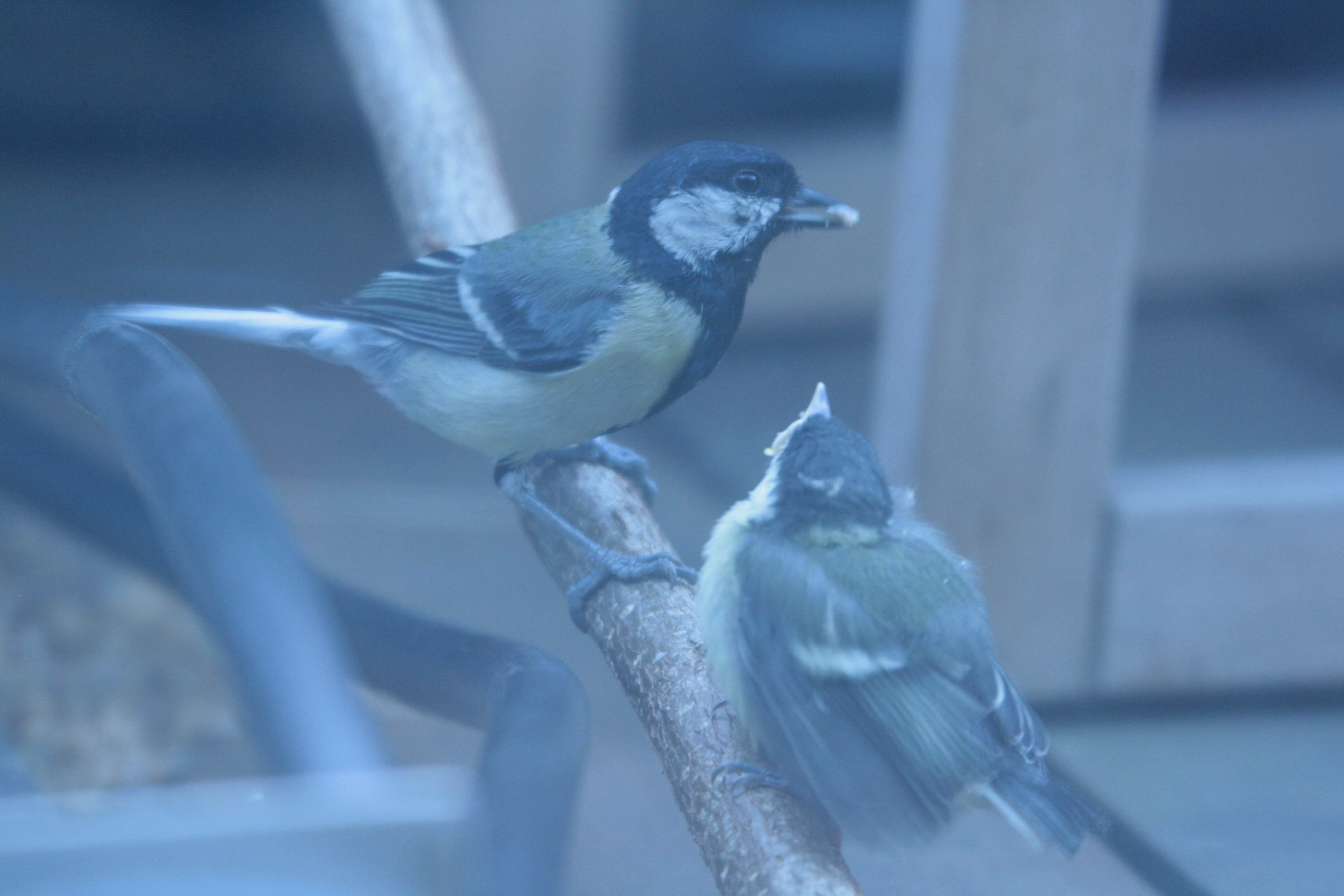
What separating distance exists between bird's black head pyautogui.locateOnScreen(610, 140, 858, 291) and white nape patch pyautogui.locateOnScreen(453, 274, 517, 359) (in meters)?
0.21

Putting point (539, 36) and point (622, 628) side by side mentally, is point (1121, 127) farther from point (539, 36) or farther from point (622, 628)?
point (539, 36)

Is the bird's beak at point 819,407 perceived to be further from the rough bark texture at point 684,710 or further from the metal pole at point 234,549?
the metal pole at point 234,549

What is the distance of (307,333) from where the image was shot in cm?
180

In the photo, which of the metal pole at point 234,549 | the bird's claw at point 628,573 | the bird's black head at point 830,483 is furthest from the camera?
the bird's claw at point 628,573

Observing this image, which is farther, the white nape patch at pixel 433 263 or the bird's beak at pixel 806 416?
the white nape patch at pixel 433 263

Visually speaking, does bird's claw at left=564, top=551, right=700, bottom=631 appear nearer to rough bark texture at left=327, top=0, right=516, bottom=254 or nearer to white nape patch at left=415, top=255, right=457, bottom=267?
white nape patch at left=415, top=255, right=457, bottom=267

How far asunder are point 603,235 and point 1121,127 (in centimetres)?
105

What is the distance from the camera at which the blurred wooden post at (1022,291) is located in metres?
2.21

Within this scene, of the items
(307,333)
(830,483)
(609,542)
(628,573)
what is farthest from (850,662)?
(307,333)

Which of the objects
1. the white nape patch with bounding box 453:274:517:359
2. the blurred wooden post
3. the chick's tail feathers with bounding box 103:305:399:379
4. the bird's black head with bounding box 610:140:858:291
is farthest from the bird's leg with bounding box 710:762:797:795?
the blurred wooden post

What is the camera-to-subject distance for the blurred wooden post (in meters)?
2.21

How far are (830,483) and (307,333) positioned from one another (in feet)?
3.14

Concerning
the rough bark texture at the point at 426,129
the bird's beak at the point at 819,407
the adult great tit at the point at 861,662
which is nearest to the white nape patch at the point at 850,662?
the adult great tit at the point at 861,662

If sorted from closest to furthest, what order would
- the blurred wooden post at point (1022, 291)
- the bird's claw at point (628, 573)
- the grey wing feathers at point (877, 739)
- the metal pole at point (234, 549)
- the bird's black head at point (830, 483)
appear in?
the metal pole at point (234, 549)
the grey wing feathers at point (877, 739)
the bird's black head at point (830, 483)
the bird's claw at point (628, 573)
the blurred wooden post at point (1022, 291)
